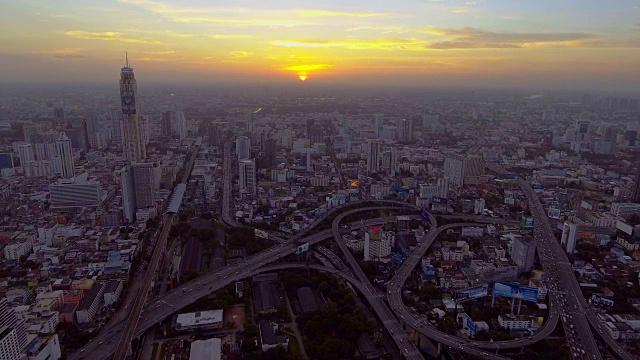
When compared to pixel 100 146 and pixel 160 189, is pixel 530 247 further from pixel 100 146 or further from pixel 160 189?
pixel 100 146

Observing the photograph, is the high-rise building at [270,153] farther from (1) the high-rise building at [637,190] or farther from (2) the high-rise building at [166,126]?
(1) the high-rise building at [637,190]

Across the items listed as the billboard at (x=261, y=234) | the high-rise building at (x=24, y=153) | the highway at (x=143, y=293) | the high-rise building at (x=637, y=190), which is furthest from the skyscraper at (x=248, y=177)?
the high-rise building at (x=637, y=190)

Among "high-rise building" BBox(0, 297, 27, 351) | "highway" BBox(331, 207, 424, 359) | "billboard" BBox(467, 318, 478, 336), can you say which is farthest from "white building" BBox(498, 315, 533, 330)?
"high-rise building" BBox(0, 297, 27, 351)

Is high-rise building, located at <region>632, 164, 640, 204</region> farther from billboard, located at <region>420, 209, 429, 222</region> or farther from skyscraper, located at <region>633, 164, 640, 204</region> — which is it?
billboard, located at <region>420, 209, 429, 222</region>

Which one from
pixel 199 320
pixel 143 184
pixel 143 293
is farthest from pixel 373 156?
pixel 199 320

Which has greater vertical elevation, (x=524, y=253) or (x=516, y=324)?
(x=524, y=253)

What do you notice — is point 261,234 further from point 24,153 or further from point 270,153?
→ point 24,153
